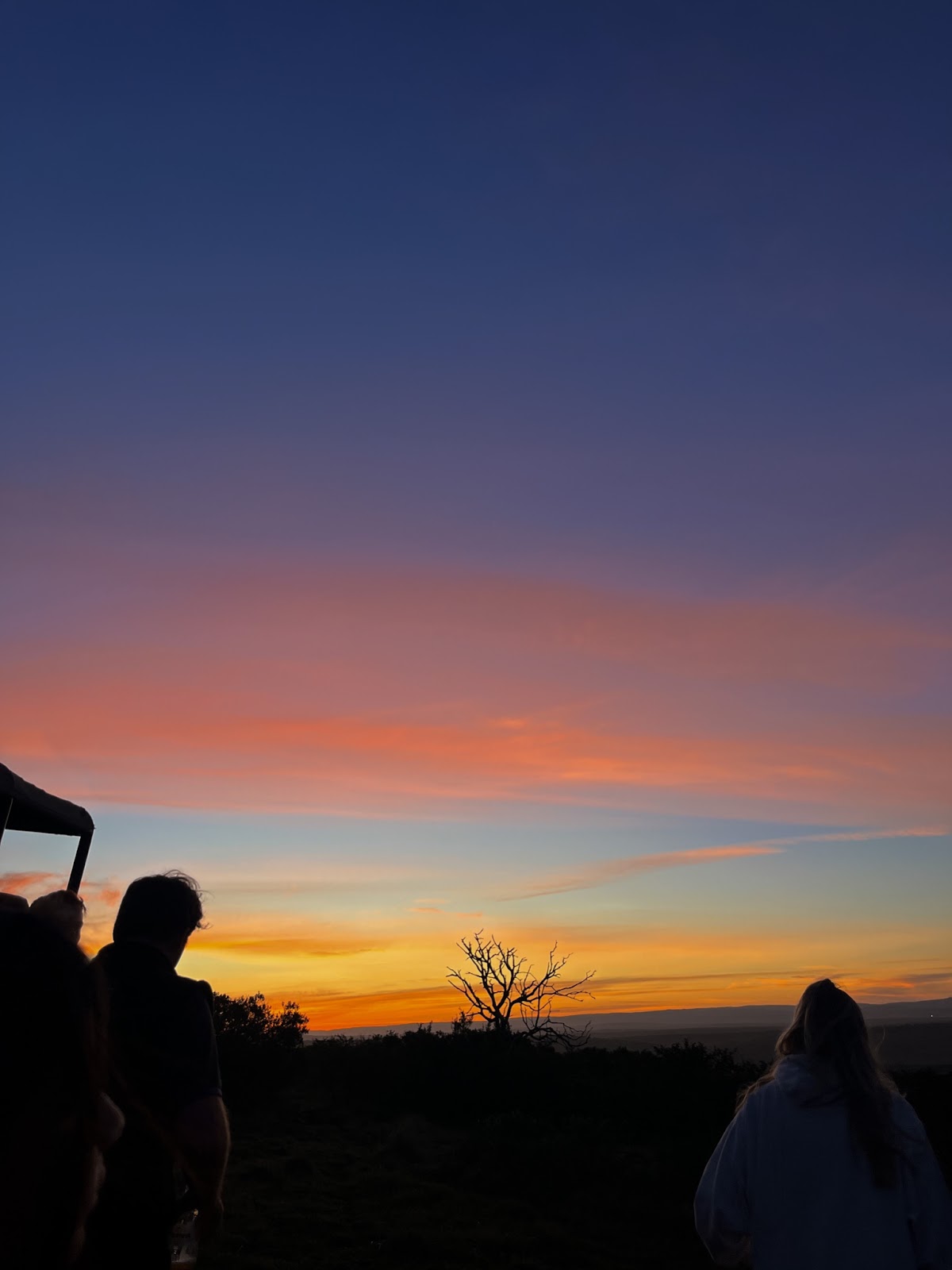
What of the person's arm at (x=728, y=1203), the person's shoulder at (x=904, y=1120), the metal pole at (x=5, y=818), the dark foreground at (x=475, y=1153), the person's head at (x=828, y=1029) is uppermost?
the metal pole at (x=5, y=818)

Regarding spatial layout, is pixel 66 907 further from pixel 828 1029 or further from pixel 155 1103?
pixel 828 1029

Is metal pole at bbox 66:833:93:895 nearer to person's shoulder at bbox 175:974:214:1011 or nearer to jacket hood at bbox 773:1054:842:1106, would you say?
person's shoulder at bbox 175:974:214:1011

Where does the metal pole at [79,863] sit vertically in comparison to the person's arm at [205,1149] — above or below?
above

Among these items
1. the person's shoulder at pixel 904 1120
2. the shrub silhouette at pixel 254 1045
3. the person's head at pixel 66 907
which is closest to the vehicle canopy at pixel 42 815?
the person's head at pixel 66 907

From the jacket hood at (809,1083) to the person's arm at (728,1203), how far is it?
17 centimetres

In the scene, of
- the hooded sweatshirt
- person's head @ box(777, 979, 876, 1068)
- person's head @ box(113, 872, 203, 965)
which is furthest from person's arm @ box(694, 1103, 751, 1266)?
person's head @ box(113, 872, 203, 965)

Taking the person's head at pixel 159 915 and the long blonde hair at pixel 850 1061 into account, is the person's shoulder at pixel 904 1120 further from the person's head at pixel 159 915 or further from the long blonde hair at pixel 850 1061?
the person's head at pixel 159 915

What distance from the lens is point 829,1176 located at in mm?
3463

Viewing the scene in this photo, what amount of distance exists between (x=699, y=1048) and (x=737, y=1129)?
17.3 m

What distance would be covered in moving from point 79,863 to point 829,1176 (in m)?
6.47

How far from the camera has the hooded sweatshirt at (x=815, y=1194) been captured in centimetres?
341

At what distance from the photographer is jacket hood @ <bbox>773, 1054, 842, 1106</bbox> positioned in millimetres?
3539

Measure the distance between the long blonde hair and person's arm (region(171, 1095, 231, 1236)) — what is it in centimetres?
190

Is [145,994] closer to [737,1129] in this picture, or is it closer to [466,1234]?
[737,1129]
